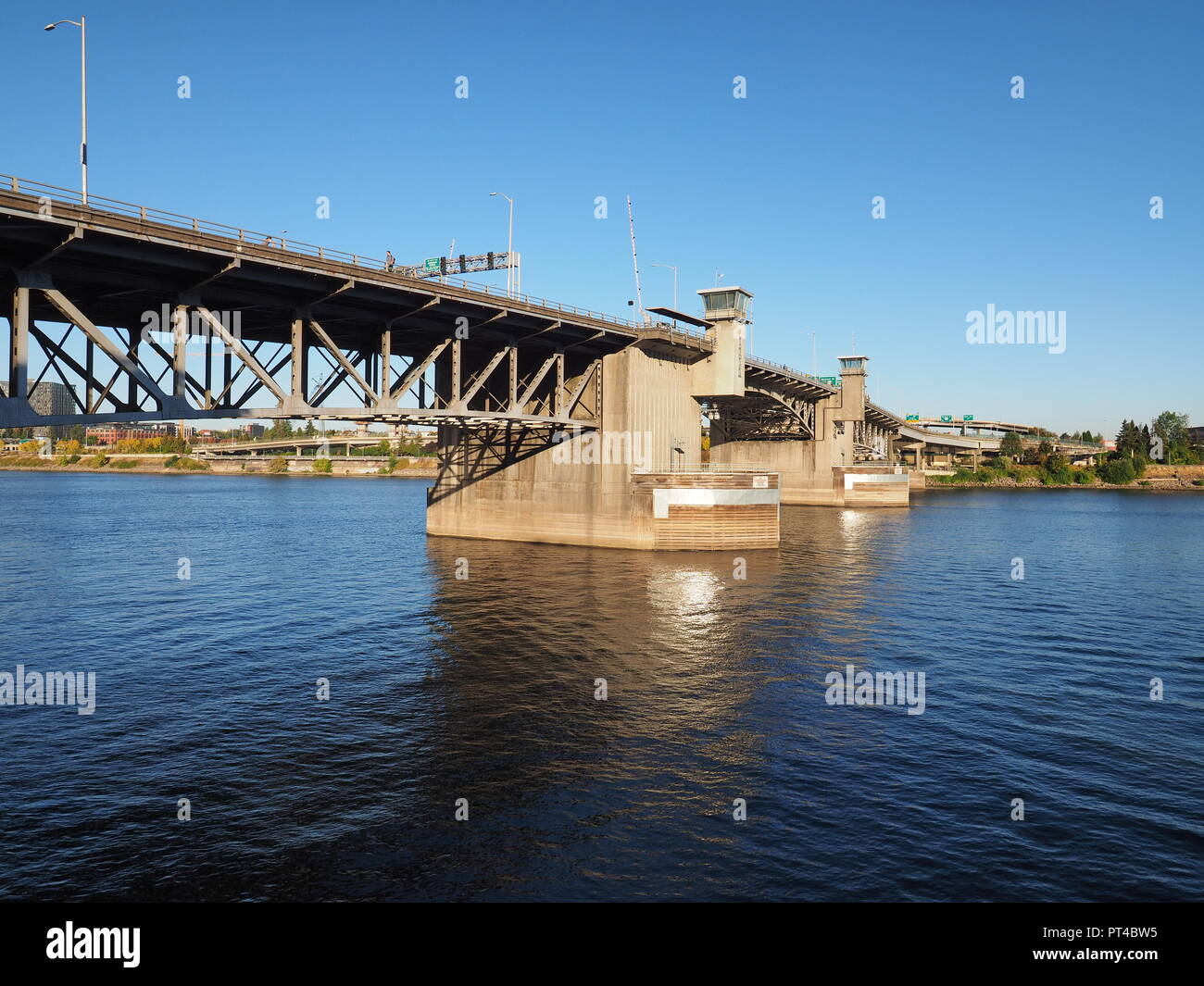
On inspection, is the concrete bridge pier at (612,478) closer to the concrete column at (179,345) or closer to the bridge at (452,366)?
the bridge at (452,366)

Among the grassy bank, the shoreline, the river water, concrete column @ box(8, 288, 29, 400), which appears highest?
concrete column @ box(8, 288, 29, 400)

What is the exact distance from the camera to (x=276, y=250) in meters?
32.5

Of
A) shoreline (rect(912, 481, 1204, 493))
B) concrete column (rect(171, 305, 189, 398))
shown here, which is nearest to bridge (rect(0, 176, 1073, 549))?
concrete column (rect(171, 305, 189, 398))

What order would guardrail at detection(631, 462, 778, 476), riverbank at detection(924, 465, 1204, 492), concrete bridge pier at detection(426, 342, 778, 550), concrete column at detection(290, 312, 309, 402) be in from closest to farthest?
concrete column at detection(290, 312, 309, 402), concrete bridge pier at detection(426, 342, 778, 550), guardrail at detection(631, 462, 778, 476), riverbank at detection(924, 465, 1204, 492)

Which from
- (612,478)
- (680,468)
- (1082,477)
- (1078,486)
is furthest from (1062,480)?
(612,478)

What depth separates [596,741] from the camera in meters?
19.7

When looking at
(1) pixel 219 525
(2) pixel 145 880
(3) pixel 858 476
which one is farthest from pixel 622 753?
(3) pixel 858 476

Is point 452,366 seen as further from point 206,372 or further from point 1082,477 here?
point 1082,477

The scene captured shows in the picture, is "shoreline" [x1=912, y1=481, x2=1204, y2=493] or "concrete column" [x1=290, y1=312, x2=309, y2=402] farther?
"shoreline" [x1=912, y1=481, x2=1204, y2=493]

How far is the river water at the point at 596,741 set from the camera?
44.2 feet

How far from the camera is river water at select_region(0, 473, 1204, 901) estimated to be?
44.2 ft

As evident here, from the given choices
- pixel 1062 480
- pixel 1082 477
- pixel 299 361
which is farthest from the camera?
pixel 1082 477

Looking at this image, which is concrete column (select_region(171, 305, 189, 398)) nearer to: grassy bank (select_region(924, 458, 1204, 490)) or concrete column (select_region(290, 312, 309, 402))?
concrete column (select_region(290, 312, 309, 402))
